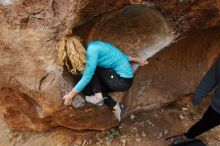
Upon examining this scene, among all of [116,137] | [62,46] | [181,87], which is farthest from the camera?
[181,87]

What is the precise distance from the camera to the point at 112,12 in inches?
137

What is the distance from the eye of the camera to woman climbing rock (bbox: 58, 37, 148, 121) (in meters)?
3.20

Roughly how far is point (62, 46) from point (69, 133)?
139 cm

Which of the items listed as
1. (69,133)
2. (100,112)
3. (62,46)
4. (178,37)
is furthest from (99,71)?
(69,133)

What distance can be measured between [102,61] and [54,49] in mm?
482

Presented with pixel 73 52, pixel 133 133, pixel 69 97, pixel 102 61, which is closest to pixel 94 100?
pixel 69 97

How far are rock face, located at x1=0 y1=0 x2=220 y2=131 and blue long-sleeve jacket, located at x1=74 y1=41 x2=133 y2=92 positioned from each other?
0.32m

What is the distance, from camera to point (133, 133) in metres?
4.27

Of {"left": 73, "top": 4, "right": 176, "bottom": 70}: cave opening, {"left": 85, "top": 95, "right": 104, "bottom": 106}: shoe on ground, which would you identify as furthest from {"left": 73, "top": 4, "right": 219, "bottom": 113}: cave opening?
{"left": 85, "top": 95, "right": 104, "bottom": 106}: shoe on ground

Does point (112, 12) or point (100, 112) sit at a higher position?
point (112, 12)

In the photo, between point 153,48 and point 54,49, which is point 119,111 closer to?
point 153,48

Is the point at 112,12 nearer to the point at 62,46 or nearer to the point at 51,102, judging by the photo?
the point at 62,46

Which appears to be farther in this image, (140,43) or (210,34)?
(210,34)

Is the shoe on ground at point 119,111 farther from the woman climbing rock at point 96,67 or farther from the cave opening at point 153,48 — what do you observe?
the woman climbing rock at point 96,67
